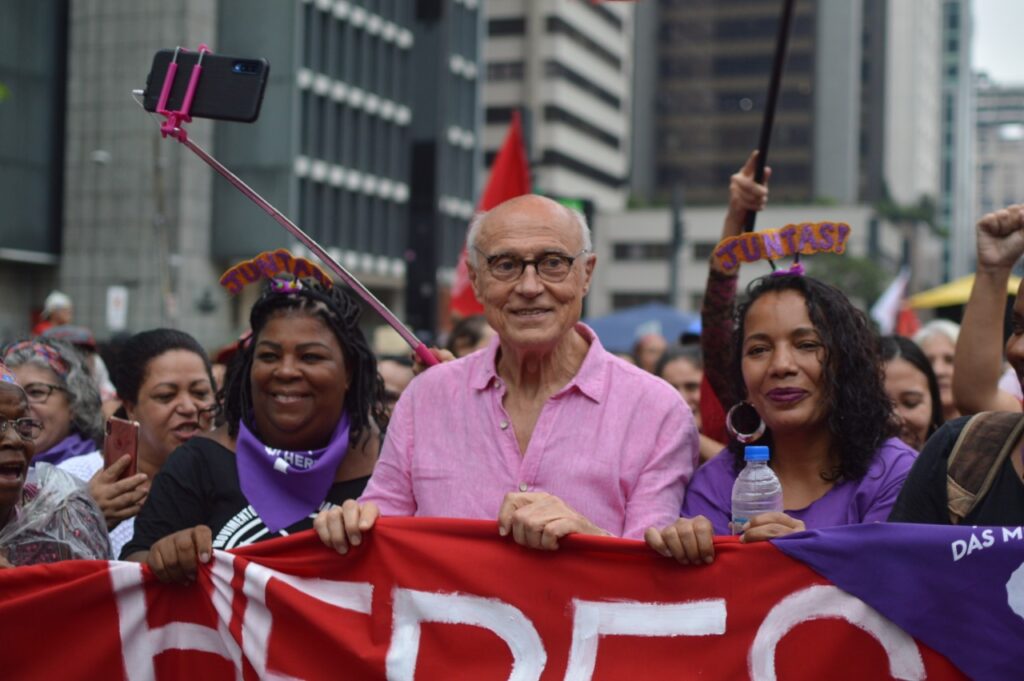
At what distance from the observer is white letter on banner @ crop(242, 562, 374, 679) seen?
149 inches

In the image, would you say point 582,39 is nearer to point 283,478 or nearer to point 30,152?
point 30,152

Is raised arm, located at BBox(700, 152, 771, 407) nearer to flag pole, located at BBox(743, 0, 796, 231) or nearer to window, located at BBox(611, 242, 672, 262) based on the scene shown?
flag pole, located at BBox(743, 0, 796, 231)

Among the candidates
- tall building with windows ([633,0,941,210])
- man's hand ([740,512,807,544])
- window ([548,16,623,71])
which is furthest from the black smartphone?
tall building with windows ([633,0,941,210])

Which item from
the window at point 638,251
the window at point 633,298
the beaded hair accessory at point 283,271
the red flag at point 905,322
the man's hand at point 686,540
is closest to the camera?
the man's hand at point 686,540

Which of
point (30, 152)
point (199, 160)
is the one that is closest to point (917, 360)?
point (30, 152)

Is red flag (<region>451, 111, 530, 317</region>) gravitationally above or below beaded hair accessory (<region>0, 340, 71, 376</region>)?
above

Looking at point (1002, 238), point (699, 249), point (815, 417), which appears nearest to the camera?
point (815, 417)

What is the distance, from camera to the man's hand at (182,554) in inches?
148

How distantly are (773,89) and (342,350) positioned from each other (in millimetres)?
1481

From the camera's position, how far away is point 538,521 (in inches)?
140

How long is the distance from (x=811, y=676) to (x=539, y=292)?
1.13m

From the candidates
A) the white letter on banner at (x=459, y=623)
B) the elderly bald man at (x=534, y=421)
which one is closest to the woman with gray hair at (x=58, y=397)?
the elderly bald man at (x=534, y=421)

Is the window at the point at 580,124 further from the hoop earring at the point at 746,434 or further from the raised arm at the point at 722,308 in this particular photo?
the hoop earring at the point at 746,434

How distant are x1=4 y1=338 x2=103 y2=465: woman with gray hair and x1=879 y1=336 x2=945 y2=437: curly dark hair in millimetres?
2929
